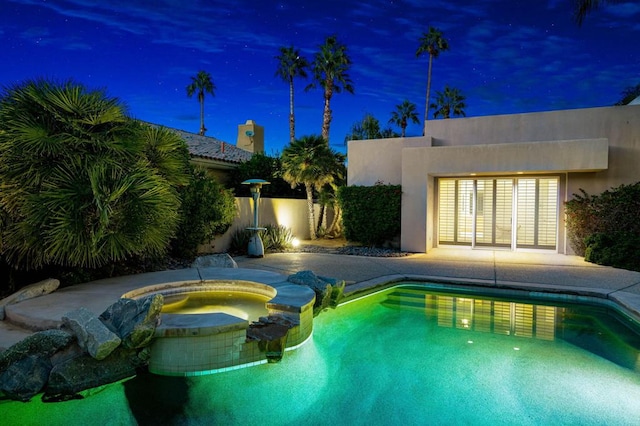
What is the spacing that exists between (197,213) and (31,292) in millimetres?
4834

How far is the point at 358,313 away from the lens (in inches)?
309

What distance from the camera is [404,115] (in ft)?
119

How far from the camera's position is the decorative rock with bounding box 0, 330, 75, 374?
4457mm

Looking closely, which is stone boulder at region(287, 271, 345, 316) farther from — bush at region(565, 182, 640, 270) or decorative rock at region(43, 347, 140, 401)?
bush at region(565, 182, 640, 270)

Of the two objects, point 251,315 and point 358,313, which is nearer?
point 251,315

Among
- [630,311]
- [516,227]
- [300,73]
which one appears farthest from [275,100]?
[630,311]

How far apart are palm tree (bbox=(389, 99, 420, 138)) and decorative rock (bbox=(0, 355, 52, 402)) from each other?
112ft

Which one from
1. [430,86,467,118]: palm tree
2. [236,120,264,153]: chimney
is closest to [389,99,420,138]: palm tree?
[430,86,467,118]: palm tree

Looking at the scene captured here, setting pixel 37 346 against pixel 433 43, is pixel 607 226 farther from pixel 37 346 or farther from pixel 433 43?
pixel 433 43

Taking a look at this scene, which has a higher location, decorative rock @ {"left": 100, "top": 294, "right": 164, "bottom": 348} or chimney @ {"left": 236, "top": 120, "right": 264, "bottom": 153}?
chimney @ {"left": 236, "top": 120, "right": 264, "bottom": 153}

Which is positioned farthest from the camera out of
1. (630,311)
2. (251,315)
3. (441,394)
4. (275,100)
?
(275,100)

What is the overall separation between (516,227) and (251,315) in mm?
11460

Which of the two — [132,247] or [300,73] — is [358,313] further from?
[300,73]

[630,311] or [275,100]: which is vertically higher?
[275,100]
